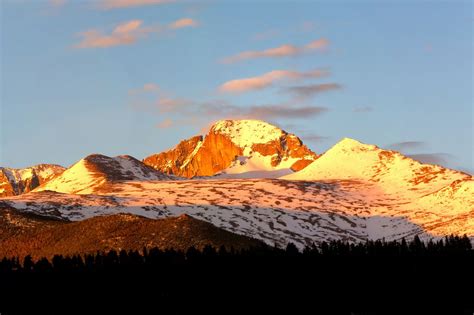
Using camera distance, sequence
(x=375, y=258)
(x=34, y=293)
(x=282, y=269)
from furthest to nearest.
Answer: (x=375, y=258) < (x=282, y=269) < (x=34, y=293)

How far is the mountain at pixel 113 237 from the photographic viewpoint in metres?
114

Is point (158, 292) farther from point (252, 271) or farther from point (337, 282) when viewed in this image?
point (337, 282)

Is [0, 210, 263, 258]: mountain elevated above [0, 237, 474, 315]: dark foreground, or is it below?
above

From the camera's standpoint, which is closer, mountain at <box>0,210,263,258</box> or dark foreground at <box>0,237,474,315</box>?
dark foreground at <box>0,237,474,315</box>

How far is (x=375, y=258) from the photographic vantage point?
90.2 m

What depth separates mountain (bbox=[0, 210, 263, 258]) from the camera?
11400 cm

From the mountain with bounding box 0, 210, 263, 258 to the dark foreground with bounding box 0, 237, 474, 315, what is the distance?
28.5 metres

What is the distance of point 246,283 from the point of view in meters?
78.9

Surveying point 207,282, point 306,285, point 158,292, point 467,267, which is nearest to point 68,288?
point 158,292

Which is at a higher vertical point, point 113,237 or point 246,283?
point 113,237

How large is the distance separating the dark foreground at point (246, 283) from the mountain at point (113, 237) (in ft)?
93.4

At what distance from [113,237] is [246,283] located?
42238mm

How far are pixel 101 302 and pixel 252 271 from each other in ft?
50.7

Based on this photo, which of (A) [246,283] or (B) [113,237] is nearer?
(A) [246,283]
